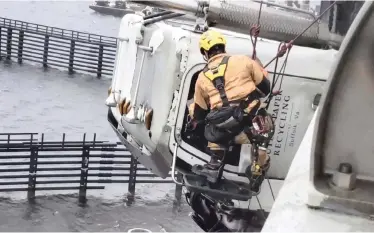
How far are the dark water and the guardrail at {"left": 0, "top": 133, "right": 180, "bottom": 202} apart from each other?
0.72ft

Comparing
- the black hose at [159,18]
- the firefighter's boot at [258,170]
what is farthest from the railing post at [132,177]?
the firefighter's boot at [258,170]

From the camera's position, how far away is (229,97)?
16.2ft

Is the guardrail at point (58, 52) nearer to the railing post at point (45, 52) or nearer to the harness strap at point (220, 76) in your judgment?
the railing post at point (45, 52)

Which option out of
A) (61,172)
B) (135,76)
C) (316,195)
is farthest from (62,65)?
(316,195)

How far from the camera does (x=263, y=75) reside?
195 inches

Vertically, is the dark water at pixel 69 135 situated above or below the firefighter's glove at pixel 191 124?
below

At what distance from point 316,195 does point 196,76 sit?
11.9ft

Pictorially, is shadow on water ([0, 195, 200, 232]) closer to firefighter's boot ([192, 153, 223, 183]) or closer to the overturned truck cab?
the overturned truck cab

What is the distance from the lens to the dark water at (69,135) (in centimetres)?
1059

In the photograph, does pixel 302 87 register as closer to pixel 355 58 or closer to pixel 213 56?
pixel 213 56

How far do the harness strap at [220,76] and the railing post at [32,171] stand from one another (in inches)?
286

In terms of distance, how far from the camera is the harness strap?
15.9 feet

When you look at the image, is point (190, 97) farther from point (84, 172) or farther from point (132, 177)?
point (132, 177)

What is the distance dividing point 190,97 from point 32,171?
6927mm
